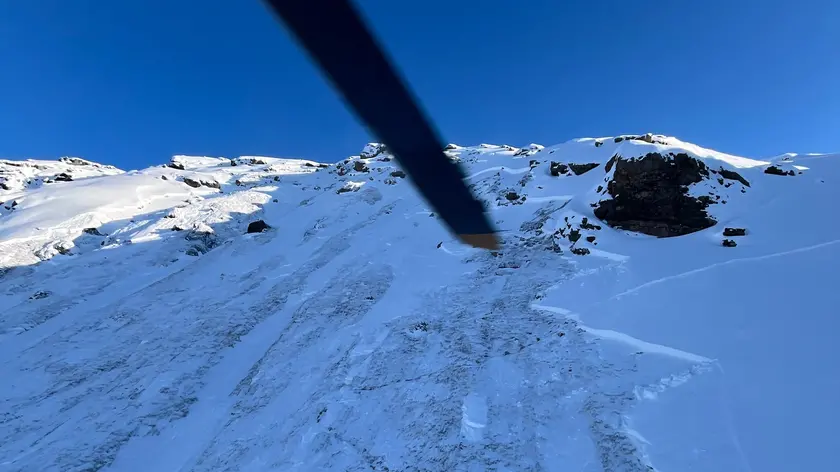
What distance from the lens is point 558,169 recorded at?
1094 inches

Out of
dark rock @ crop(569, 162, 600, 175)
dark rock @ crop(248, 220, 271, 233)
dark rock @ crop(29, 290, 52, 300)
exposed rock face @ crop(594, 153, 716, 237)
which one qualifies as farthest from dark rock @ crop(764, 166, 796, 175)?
dark rock @ crop(29, 290, 52, 300)

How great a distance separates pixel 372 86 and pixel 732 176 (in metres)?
22.1

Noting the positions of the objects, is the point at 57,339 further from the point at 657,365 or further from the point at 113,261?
the point at 657,365

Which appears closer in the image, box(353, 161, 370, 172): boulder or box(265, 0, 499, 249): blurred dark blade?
box(265, 0, 499, 249): blurred dark blade

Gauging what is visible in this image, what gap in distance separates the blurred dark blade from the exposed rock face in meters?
17.8

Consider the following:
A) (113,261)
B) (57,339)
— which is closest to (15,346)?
(57,339)

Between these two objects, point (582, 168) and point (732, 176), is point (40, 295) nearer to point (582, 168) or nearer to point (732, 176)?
point (582, 168)

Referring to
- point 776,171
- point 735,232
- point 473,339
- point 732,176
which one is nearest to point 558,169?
point 732,176

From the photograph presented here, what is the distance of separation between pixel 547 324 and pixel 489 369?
2659 millimetres

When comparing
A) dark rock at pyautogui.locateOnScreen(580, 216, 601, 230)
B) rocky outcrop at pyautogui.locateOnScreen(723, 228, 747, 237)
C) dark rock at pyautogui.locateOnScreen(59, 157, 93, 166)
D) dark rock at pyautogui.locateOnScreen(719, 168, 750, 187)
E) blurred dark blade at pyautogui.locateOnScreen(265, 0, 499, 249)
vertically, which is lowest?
rocky outcrop at pyautogui.locateOnScreen(723, 228, 747, 237)

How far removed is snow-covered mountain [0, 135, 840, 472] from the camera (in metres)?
8.01

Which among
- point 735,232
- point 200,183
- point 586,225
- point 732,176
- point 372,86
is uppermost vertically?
point 200,183

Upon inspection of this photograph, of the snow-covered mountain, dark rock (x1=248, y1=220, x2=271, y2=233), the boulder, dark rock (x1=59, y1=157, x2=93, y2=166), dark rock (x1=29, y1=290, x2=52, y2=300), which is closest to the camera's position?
the snow-covered mountain

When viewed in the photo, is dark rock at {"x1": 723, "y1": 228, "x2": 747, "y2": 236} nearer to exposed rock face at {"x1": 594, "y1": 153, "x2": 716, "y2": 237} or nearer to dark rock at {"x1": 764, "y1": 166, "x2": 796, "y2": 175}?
exposed rock face at {"x1": 594, "y1": 153, "x2": 716, "y2": 237}
